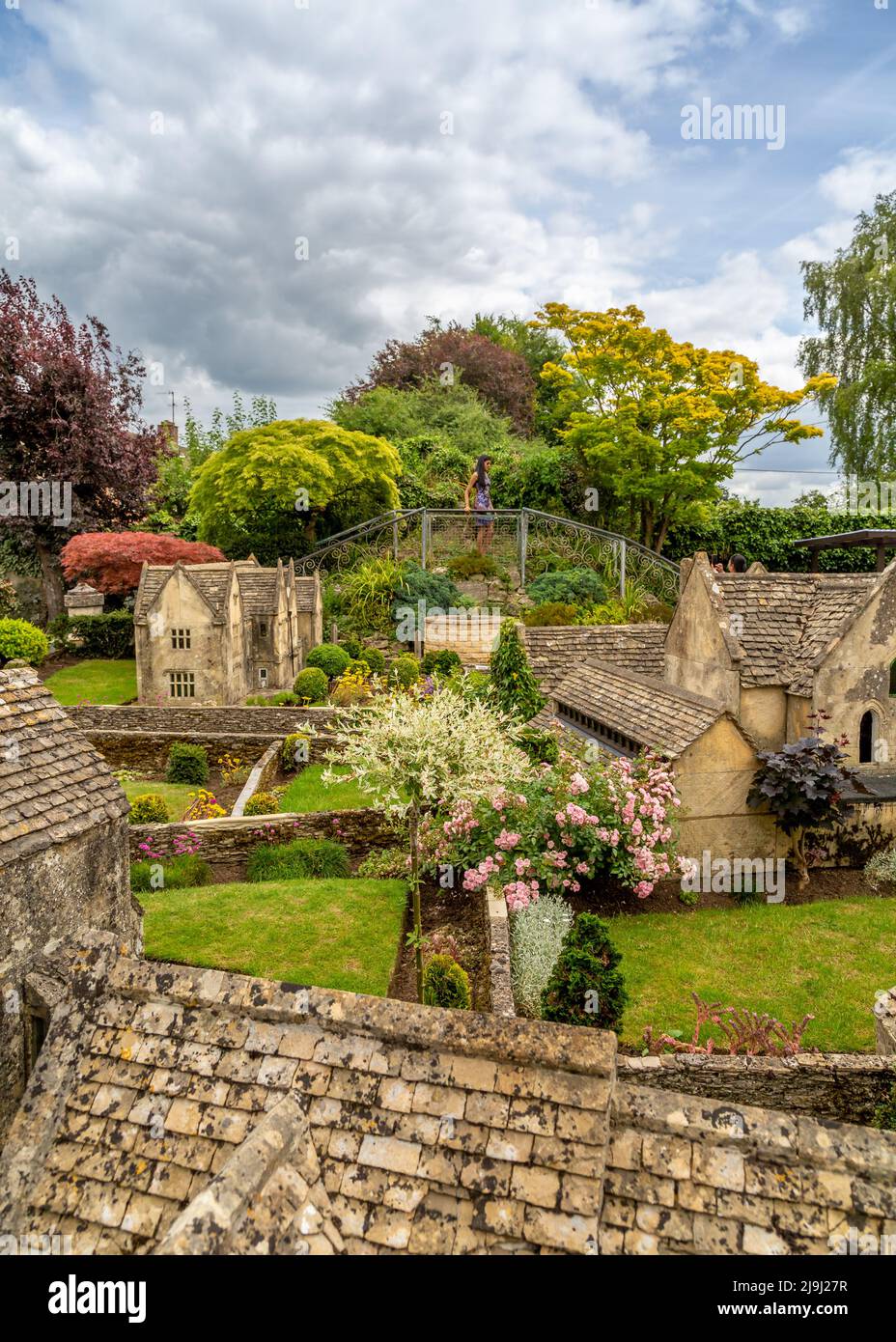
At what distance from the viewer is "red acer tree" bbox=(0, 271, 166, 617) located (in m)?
32.8

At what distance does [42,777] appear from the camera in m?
6.96

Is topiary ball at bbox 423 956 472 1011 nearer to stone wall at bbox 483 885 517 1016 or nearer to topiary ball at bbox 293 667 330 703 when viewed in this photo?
stone wall at bbox 483 885 517 1016

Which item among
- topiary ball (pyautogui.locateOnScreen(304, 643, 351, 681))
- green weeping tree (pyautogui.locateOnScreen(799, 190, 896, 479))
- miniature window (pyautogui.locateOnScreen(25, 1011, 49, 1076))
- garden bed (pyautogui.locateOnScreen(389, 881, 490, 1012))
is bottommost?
garden bed (pyautogui.locateOnScreen(389, 881, 490, 1012))

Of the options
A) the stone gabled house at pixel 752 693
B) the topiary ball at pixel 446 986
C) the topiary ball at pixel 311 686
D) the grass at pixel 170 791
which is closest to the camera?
the topiary ball at pixel 446 986

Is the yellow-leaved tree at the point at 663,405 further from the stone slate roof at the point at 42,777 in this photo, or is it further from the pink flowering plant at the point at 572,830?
the stone slate roof at the point at 42,777

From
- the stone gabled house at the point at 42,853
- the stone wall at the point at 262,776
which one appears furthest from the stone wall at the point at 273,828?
the stone gabled house at the point at 42,853

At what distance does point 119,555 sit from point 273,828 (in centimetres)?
1915

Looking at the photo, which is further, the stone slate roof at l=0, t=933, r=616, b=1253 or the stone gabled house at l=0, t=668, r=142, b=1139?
the stone gabled house at l=0, t=668, r=142, b=1139

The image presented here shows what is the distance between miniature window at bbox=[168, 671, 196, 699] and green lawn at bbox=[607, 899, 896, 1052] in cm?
1761

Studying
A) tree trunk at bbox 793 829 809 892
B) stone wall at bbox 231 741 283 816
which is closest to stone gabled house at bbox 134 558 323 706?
stone wall at bbox 231 741 283 816

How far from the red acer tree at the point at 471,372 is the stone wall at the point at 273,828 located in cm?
4229

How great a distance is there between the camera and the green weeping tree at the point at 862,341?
101 ft

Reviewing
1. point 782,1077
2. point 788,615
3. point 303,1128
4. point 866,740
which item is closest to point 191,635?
point 788,615
